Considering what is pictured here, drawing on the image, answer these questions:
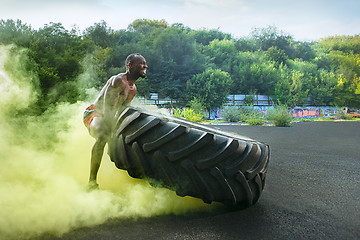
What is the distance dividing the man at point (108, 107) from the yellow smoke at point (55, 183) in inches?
10.4

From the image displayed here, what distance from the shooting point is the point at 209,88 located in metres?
23.2

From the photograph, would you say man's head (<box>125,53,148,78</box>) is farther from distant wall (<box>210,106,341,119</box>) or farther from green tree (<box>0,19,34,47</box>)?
distant wall (<box>210,106,341,119</box>)

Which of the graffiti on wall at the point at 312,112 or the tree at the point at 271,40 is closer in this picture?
the graffiti on wall at the point at 312,112

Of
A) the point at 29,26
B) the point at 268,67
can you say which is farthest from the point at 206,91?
the point at 29,26

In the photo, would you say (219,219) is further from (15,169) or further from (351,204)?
(15,169)

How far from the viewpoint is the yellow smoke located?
1.64m

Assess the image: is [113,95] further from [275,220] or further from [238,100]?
[238,100]

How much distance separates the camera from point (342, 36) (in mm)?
45281

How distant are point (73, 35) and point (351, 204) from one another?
57.8ft

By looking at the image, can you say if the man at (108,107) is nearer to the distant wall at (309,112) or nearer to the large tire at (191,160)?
the large tire at (191,160)

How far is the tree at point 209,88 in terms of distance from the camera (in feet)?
76.6

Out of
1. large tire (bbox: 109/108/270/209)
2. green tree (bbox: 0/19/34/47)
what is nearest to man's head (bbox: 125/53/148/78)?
large tire (bbox: 109/108/270/209)

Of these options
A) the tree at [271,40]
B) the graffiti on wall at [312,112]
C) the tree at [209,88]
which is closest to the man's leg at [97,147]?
the tree at [209,88]

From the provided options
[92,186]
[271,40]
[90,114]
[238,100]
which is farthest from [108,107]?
[271,40]
